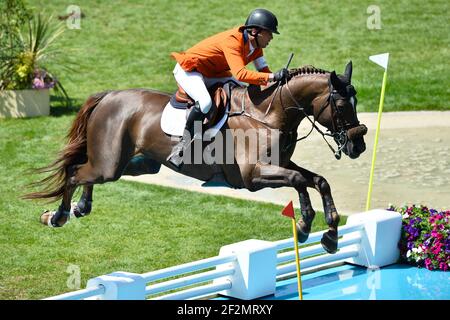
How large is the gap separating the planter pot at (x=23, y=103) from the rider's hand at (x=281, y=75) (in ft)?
31.5

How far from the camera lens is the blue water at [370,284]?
1034 centimetres

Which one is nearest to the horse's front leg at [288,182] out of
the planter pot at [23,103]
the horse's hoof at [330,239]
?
the horse's hoof at [330,239]

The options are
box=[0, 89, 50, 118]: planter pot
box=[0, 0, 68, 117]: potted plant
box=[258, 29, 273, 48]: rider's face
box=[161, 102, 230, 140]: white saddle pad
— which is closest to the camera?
box=[258, 29, 273, 48]: rider's face

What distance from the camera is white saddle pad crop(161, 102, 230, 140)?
31.3ft

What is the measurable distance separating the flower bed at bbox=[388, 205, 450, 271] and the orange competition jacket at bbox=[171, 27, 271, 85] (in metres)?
3.01

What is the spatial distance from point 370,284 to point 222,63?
2.94 m

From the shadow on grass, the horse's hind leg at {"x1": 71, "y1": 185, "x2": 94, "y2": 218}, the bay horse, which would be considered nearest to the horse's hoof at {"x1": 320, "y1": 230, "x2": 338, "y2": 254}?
the bay horse

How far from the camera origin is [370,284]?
10758 millimetres

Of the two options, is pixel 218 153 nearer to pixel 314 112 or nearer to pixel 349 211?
pixel 314 112

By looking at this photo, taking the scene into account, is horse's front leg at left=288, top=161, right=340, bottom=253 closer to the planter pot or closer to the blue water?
the blue water

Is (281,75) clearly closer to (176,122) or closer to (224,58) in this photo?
(224,58)

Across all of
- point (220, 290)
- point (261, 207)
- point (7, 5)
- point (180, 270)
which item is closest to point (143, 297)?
point (180, 270)

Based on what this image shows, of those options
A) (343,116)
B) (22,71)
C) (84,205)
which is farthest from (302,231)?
(22,71)

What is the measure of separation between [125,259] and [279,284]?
209cm
